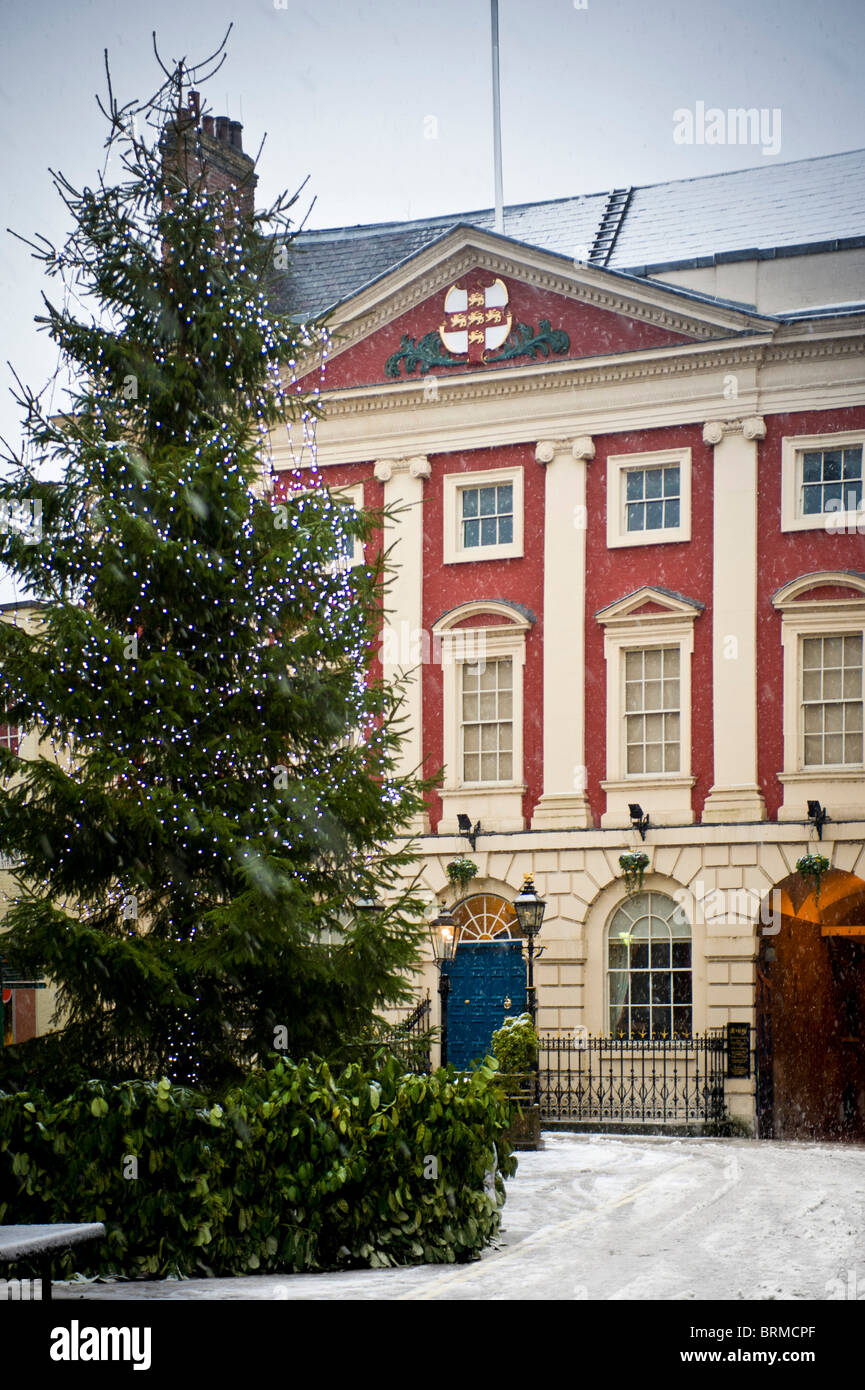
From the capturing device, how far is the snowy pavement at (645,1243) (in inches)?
424

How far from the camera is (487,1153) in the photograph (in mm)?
12359

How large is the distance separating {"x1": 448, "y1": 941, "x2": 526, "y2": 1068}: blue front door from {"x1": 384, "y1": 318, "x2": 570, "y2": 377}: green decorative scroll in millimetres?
10179

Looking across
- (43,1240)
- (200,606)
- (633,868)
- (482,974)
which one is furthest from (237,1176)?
(482,974)

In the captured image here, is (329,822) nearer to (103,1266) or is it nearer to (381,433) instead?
(103,1266)

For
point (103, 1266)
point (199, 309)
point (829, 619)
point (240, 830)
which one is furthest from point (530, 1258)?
point (829, 619)

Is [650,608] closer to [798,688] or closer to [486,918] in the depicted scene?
[798,688]

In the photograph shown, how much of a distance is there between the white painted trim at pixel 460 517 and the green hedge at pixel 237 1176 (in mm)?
17967

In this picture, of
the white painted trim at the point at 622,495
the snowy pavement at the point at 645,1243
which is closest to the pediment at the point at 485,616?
the white painted trim at the point at 622,495

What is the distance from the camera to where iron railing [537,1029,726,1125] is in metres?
25.7

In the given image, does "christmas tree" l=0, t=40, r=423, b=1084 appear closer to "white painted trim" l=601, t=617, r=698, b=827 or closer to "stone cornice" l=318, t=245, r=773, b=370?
"stone cornice" l=318, t=245, r=773, b=370

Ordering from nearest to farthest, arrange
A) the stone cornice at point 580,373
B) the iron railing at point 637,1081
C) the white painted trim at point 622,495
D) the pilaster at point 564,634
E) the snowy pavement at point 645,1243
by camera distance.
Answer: the snowy pavement at point 645,1243, the iron railing at point 637,1081, the stone cornice at point 580,373, the white painted trim at point 622,495, the pilaster at point 564,634

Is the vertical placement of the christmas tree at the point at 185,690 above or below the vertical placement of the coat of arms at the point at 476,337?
below

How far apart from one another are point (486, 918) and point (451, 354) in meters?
9.94

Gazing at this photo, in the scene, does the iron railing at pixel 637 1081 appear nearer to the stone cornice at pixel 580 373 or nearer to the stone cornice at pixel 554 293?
the stone cornice at pixel 580 373
